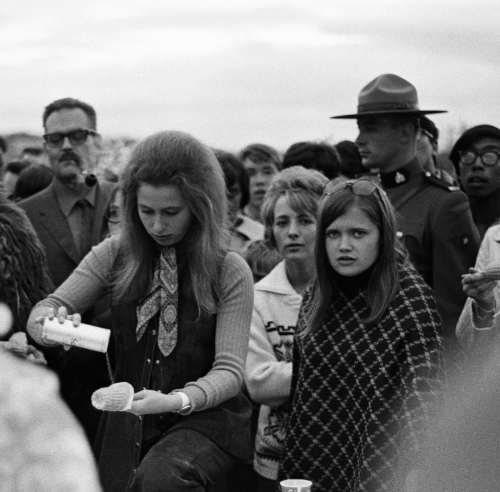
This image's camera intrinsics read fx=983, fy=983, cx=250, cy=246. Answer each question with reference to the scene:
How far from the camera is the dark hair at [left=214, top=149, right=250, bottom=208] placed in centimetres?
504

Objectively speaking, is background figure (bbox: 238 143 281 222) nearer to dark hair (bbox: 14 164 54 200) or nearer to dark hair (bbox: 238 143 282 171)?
dark hair (bbox: 238 143 282 171)

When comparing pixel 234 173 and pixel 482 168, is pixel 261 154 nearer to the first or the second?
pixel 234 173

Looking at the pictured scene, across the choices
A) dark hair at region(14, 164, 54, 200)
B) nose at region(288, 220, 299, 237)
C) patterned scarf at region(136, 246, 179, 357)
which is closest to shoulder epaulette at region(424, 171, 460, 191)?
nose at region(288, 220, 299, 237)

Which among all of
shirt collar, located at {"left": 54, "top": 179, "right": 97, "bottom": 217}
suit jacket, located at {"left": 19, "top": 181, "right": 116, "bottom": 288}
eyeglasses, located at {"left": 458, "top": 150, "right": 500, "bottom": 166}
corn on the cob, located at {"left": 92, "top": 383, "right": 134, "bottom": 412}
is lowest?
corn on the cob, located at {"left": 92, "top": 383, "right": 134, "bottom": 412}

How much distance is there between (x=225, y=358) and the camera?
3.21 meters

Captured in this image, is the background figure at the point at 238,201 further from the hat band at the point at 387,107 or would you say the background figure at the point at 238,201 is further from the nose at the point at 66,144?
the hat band at the point at 387,107

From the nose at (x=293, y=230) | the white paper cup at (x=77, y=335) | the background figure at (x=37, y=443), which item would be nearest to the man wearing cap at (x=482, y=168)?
the nose at (x=293, y=230)

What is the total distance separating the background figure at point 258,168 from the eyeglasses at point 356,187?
2501 millimetres

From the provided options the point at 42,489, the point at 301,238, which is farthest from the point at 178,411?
the point at 301,238

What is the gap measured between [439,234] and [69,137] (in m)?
2.01

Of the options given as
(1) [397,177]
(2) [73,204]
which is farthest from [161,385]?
(2) [73,204]

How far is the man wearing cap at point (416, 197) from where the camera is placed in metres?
3.97

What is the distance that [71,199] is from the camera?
479 centimetres

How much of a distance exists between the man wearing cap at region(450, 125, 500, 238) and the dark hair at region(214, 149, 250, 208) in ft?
3.83
